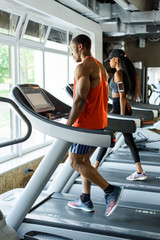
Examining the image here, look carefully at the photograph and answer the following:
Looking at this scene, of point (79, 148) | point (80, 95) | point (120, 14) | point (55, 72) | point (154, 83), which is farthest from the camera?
point (154, 83)

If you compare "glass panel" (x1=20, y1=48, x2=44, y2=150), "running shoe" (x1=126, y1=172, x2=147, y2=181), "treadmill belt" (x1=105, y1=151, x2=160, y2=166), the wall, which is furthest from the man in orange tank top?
the wall

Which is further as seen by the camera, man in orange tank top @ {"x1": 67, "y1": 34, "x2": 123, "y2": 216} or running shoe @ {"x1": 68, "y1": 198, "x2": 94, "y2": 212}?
running shoe @ {"x1": 68, "y1": 198, "x2": 94, "y2": 212}

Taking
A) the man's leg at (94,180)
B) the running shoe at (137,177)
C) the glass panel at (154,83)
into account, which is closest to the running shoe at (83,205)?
the man's leg at (94,180)

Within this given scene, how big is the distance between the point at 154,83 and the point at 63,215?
7495mm

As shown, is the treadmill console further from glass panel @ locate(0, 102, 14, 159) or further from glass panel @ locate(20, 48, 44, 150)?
glass panel @ locate(20, 48, 44, 150)

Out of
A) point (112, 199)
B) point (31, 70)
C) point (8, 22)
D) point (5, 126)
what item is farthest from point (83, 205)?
point (31, 70)

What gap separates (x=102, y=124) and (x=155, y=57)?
7411mm

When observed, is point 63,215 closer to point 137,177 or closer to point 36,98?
point 36,98

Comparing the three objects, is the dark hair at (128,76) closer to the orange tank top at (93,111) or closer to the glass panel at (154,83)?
the orange tank top at (93,111)

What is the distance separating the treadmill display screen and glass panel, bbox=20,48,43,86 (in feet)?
9.37

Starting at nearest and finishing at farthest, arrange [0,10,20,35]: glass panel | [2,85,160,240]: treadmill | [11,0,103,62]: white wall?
[2,85,160,240]: treadmill → [0,10,20,35]: glass panel → [11,0,103,62]: white wall

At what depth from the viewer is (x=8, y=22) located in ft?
14.6

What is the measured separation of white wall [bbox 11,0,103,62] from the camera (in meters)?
4.49

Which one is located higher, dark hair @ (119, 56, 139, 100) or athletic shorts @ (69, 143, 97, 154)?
dark hair @ (119, 56, 139, 100)
